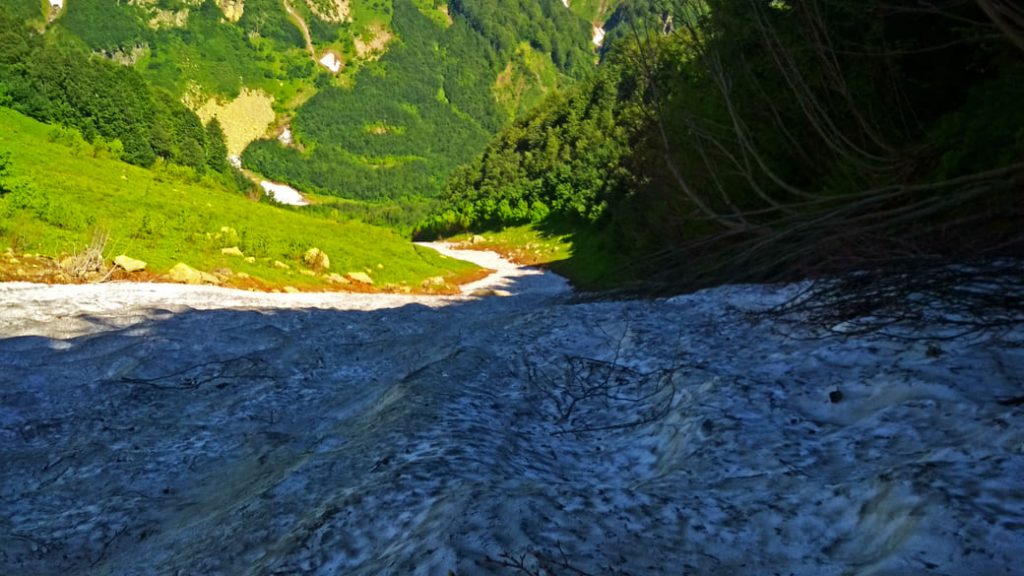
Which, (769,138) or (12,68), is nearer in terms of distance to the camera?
(769,138)

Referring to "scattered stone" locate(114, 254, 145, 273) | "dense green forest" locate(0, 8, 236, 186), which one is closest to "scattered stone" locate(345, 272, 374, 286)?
"scattered stone" locate(114, 254, 145, 273)

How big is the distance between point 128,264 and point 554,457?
110 ft

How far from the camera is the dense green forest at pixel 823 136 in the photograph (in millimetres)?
Answer: 5008

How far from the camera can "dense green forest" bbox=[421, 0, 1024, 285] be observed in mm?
5008

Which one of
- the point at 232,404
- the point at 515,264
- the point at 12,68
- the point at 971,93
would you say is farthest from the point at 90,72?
the point at 971,93

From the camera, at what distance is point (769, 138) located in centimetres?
2020

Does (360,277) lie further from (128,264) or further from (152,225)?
(128,264)

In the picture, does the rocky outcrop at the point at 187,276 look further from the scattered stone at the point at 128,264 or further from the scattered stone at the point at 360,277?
the scattered stone at the point at 360,277

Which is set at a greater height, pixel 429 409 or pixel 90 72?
pixel 90 72

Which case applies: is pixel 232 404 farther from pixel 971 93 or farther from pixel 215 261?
pixel 215 261

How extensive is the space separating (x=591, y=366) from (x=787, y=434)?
4270 millimetres

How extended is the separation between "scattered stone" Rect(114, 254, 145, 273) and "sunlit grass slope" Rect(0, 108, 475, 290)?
0.70 metres

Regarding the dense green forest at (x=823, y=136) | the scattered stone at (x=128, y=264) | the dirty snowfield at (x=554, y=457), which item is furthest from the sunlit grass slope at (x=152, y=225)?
the dirty snowfield at (x=554, y=457)

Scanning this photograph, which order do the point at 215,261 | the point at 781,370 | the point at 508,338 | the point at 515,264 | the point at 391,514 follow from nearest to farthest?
the point at 391,514, the point at 781,370, the point at 508,338, the point at 215,261, the point at 515,264
